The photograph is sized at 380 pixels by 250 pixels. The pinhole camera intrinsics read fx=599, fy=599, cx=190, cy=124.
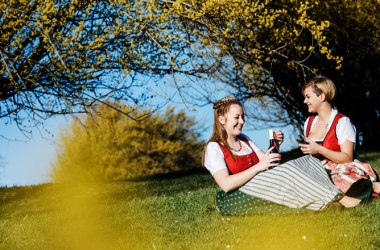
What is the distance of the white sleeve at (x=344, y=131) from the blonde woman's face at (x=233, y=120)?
1.10 m

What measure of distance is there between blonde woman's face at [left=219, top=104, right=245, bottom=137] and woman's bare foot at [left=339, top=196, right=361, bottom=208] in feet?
4.16

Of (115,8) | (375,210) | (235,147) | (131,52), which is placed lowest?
(375,210)

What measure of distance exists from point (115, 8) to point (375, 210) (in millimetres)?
6668

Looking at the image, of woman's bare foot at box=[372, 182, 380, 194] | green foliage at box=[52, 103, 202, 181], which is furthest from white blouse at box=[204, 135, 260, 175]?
green foliage at box=[52, 103, 202, 181]

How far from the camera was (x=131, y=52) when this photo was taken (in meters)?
10.4

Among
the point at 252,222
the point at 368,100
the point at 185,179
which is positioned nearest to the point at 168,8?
the point at 185,179

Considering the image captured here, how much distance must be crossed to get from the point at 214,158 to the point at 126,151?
2575 centimetres

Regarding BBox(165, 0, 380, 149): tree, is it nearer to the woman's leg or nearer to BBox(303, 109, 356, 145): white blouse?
BBox(303, 109, 356, 145): white blouse

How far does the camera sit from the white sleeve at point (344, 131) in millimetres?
6145

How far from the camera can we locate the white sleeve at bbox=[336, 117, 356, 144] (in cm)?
614

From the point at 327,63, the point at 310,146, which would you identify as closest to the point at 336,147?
the point at 310,146

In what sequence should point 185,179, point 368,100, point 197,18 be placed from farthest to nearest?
point 368,100
point 185,179
point 197,18

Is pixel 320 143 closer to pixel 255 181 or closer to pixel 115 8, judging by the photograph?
pixel 255 181

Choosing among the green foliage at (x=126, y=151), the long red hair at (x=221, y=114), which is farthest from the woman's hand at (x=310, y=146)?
the green foliage at (x=126, y=151)
